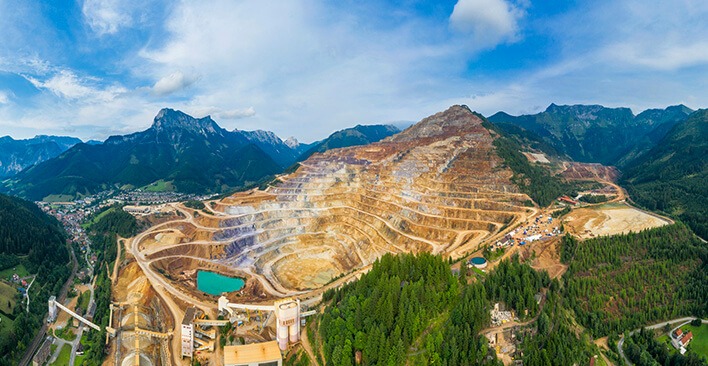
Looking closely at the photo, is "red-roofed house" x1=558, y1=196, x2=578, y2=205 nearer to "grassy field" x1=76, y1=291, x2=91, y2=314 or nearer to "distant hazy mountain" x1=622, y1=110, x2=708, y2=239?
"distant hazy mountain" x1=622, y1=110, x2=708, y2=239

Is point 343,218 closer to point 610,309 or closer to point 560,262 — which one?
point 560,262

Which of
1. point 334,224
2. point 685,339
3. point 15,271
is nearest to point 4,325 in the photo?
point 15,271

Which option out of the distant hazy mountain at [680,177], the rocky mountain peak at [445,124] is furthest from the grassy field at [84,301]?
the rocky mountain peak at [445,124]

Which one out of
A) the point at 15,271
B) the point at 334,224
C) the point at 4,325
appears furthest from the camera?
the point at 334,224

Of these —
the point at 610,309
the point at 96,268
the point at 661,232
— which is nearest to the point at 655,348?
the point at 610,309

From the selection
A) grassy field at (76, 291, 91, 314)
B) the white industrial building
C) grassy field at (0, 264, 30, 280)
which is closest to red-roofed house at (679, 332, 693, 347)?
the white industrial building

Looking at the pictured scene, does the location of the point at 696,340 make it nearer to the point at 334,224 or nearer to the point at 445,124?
the point at 334,224
